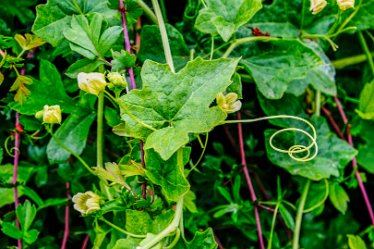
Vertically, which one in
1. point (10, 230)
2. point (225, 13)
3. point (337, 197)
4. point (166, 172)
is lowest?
point (337, 197)

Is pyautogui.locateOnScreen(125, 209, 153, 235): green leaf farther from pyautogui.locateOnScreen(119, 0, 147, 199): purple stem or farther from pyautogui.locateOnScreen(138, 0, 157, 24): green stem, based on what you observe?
pyautogui.locateOnScreen(138, 0, 157, 24): green stem

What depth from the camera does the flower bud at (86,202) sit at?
76cm

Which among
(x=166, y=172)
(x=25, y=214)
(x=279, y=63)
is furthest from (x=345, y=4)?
(x=25, y=214)

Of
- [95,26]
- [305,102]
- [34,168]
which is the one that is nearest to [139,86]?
[95,26]

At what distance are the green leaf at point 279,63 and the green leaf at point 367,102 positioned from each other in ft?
0.35

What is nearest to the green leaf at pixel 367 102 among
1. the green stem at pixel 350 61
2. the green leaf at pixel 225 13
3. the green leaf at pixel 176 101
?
the green stem at pixel 350 61

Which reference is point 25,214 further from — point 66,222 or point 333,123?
point 333,123

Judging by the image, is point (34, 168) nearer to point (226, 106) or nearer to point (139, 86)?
point (139, 86)

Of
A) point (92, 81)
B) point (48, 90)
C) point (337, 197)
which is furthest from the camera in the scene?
point (337, 197)

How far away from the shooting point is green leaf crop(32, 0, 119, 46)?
0.85 meters

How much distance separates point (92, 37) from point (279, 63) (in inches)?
14.3

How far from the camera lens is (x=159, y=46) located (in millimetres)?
940

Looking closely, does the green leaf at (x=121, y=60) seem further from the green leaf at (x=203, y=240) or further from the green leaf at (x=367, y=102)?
the green leaf at (x=367, y=102)

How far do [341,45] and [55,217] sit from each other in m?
0.73
